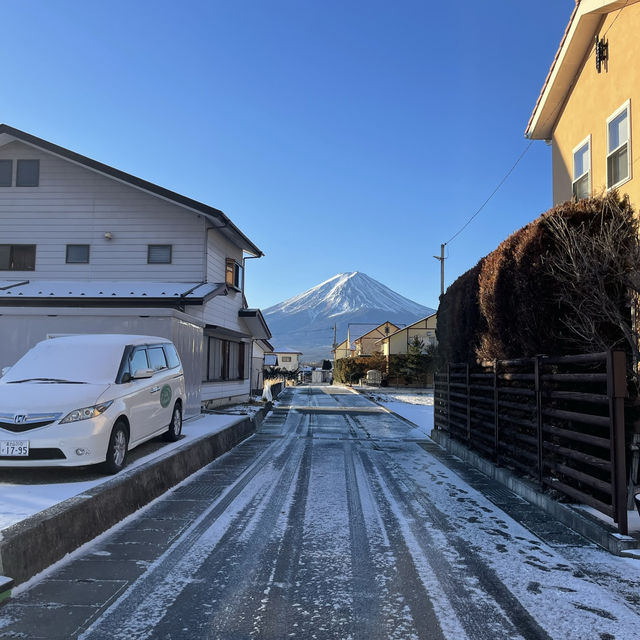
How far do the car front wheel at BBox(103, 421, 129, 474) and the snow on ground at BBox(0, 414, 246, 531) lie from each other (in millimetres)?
148

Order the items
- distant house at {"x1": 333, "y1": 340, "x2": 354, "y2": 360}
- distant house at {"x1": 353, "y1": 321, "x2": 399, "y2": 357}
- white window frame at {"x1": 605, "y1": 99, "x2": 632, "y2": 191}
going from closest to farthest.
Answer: white window frame at {"x1": 605, "y1": 99, "x2": 632, "y2": 191} → distant house at {"x1": 353, "y1": 321, "x2": 399, "y2": 357} → distant house at {"x1": 333, "y1": 340, "x2": 354, "y2": 360}

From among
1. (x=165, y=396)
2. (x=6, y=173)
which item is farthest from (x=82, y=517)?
(x=6, y=173)

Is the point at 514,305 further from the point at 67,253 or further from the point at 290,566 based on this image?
the point at 67,253

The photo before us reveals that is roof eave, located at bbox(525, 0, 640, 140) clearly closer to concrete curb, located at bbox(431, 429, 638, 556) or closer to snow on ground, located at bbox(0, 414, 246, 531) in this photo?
concrete curb, located at bbox(431, 429, 638, 556)

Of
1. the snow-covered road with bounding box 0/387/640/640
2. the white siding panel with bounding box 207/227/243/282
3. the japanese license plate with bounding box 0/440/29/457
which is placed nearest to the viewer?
the snow-covered road with bounding box 0/387/640/640

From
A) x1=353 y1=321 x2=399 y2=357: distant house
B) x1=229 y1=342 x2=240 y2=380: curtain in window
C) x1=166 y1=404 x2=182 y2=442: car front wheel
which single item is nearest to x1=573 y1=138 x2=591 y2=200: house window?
x1=166 y1=404 x2=182 y2=442: car front wheel

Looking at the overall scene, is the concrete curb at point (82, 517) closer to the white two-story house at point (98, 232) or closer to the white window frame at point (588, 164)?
the white window frame at point (588, 164)

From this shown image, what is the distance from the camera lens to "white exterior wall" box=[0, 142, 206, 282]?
17.4 meters

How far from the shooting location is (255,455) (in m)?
10.1

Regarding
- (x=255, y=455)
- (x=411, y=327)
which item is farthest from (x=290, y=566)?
(x=411, y=327)

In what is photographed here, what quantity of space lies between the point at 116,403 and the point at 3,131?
15.1 m

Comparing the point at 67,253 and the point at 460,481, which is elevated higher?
the point at 67,253

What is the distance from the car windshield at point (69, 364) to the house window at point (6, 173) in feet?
41.9

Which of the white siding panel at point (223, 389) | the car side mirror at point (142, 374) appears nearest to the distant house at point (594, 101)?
the car side mirror at point (142, 374)
